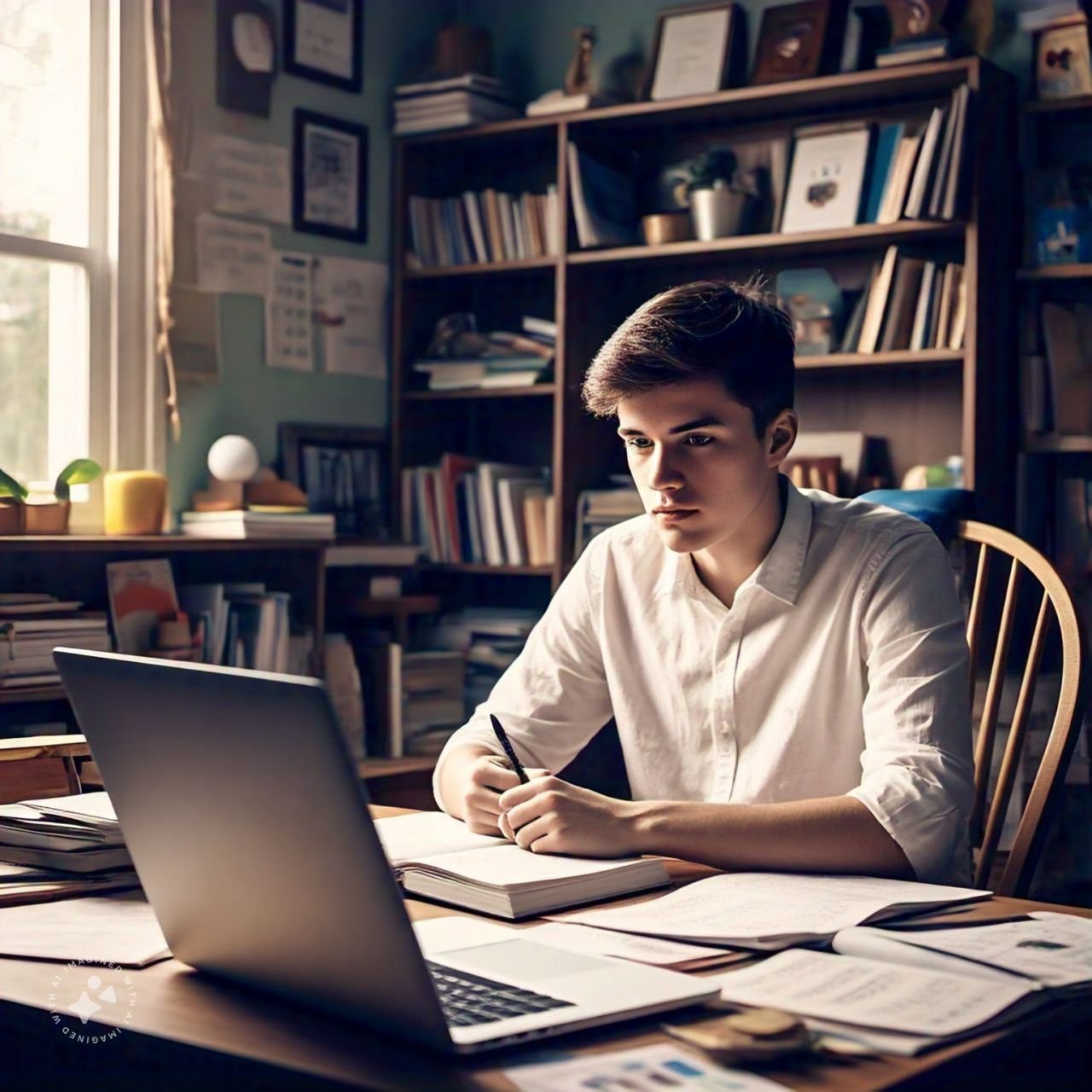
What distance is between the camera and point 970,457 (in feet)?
10.5

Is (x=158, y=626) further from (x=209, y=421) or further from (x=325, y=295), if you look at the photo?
(x=325, y=295)

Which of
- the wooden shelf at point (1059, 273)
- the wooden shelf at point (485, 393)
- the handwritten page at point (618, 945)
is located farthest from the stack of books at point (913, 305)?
the handwritten page at point (618, 945)

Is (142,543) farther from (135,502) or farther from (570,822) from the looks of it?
(570,822)

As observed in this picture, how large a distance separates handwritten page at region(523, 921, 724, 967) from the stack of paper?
0.43 metres

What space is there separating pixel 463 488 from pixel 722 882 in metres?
2.70

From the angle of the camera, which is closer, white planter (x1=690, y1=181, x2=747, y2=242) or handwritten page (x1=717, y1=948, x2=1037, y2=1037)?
handwritten page (x1=717, y1=948, x2=1037, y2=1037)

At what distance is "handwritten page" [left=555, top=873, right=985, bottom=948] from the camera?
1144mm

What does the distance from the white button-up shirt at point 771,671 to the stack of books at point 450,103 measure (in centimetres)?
221

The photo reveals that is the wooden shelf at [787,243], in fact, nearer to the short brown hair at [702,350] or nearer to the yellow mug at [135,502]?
the yellow mug at [135,502]

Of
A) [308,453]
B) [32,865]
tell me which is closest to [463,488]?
[308,453]

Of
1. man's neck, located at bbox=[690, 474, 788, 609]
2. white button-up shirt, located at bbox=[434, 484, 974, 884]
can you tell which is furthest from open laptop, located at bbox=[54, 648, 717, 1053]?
man's neck, located at bbox=[690, 474, 788, 609]

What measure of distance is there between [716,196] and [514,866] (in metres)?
2.50

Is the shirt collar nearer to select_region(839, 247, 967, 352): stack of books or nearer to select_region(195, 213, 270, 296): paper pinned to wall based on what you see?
select_region(839, 247, 967, 352): stack of books

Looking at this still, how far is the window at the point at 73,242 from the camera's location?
3.24 metres
